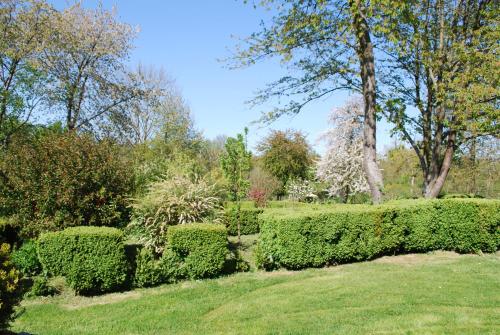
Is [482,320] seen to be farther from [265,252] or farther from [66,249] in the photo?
[66,249]

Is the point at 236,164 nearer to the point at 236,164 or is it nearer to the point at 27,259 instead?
the point at 236,164

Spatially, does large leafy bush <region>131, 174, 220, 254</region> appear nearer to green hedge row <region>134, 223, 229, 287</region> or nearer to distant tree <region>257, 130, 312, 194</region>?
green hedge row <region>134, 223, 229, 287</region>

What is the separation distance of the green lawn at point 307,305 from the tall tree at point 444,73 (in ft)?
19.1

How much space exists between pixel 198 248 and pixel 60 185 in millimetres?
3717

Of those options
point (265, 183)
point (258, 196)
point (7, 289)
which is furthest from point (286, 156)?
point (7, 289)

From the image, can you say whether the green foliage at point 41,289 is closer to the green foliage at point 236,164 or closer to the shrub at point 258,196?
the green foliage at point 236,164

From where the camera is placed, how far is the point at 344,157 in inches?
1056

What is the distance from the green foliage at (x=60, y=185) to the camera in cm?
1007

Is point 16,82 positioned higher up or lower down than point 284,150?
higher up

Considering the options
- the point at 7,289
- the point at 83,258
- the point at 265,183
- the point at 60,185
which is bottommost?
the point at 83,258

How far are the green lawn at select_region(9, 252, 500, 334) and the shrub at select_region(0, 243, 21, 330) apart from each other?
206 cm

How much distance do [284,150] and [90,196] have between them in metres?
19.2

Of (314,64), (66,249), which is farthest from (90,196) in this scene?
(314,64)

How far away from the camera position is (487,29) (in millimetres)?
13531
